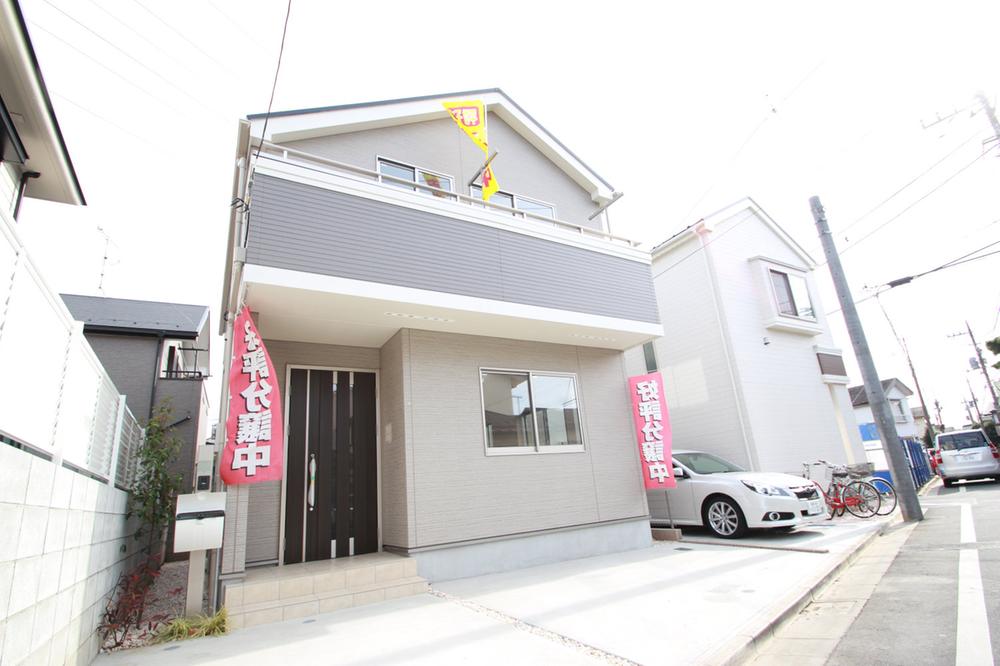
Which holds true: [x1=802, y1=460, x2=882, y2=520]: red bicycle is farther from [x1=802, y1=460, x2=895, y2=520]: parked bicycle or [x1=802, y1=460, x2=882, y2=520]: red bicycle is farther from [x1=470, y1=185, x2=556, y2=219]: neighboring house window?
[x1=470, y1=185, x2=556, y2=219]: neighboring house window

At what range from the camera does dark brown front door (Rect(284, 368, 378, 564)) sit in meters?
6.50

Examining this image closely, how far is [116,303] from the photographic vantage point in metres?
10.8

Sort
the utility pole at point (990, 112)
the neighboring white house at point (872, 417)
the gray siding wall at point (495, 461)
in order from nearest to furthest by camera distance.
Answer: the gray siding wall at point (495, 461), the utility pole at point (990, 112), the neighboring white house at point (872, 417)

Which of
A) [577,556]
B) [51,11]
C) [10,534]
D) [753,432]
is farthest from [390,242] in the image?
[753,432]

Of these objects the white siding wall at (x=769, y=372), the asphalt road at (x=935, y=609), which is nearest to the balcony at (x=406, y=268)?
the white siding wall at (x=769, y=372)

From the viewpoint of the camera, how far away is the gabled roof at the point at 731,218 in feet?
41.3

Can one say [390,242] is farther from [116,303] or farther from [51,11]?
[116,303]

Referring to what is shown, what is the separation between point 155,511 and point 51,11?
523cm

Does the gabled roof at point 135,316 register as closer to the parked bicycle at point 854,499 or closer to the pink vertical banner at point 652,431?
the pink vertical banner at point 652,431

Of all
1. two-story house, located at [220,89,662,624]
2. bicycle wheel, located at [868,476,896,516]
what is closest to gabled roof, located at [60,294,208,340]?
two-story house, located at [220,89,662,624]

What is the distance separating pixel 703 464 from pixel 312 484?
6.88m

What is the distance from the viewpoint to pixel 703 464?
9148mm

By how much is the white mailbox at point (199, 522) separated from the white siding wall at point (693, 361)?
33.4 feet

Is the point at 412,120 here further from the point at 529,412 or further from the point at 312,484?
the point at 312,484
